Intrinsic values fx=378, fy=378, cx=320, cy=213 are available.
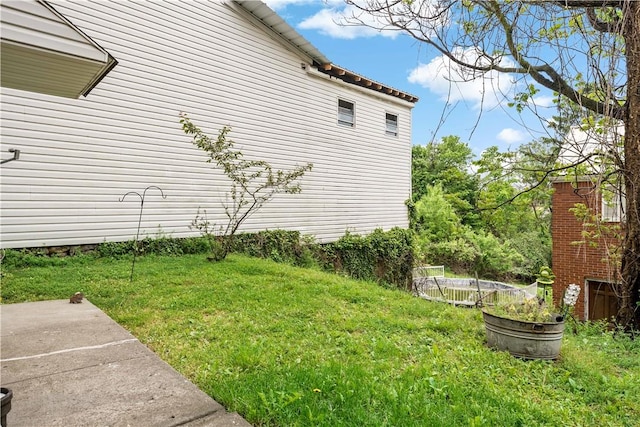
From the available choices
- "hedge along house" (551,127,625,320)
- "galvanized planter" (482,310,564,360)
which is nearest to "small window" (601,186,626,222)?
"galvanized planter" (482,310,564,360)

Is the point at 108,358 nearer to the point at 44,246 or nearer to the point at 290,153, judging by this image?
the point at 44,246

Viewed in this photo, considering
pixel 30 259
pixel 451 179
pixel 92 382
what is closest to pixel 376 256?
pixel 30 259

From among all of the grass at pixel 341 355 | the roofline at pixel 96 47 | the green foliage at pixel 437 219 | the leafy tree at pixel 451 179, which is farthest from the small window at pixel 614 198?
the leafy tree at pixel 451 179

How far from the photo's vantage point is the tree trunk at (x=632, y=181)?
13.6 feet

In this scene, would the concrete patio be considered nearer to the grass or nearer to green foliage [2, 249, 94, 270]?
the grass

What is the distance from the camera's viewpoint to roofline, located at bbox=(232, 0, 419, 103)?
9070mm

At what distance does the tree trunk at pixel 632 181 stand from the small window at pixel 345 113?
315 inches

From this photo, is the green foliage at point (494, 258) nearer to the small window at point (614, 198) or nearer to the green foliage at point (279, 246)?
the green foliage at point (279, 246)

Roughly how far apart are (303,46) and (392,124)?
468 cm

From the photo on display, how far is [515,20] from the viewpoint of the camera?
11.4ft

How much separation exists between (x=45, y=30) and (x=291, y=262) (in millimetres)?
7848

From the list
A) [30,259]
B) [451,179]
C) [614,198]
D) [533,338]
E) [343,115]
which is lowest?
[533,338]

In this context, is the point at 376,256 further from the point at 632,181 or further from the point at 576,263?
the point at 632,181

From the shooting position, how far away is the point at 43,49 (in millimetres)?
1886
